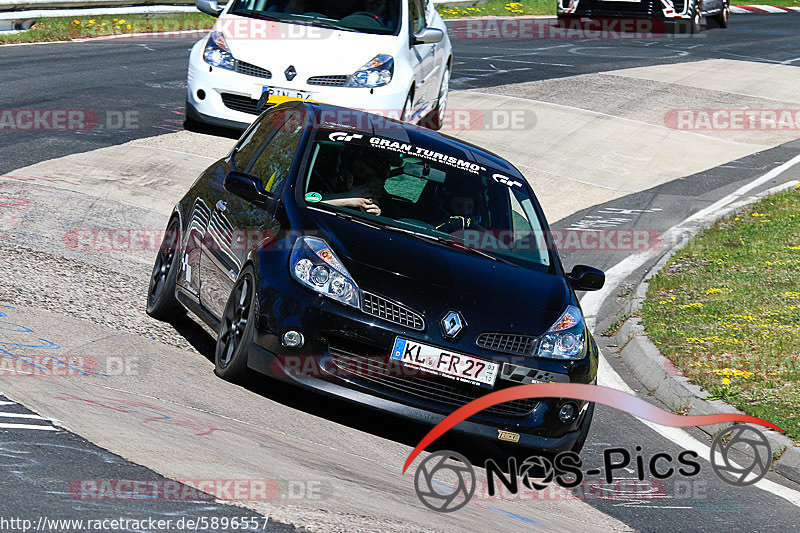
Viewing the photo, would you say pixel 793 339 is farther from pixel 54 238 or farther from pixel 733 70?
pixel 733 70

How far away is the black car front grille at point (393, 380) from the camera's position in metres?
6.14

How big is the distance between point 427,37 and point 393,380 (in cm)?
836

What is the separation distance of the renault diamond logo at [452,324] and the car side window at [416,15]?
8.34m

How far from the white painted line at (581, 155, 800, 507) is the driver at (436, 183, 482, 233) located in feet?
5.87

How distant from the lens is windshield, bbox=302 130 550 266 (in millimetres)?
7223

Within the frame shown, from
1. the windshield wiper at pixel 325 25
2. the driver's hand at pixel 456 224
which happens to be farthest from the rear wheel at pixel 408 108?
the driver's hand at pixel 456 224

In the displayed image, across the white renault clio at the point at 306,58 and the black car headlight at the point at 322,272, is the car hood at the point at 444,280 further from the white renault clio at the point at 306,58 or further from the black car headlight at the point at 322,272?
the white renault clio at the point at 306,58

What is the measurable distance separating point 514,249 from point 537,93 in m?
12.4

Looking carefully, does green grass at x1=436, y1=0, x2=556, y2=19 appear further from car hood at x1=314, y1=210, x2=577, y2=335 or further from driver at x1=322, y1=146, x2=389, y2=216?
car hood at x1=314, y1=210, x2=577, y2=335

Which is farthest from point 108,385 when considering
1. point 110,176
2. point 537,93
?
point 537,93

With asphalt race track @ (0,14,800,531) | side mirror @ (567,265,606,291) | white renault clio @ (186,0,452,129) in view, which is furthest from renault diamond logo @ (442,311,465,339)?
white renault clio @ (186,0,452,129)

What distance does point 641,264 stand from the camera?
1241cm

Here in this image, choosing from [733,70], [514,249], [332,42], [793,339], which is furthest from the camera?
[733,70]

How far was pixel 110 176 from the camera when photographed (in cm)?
1207
